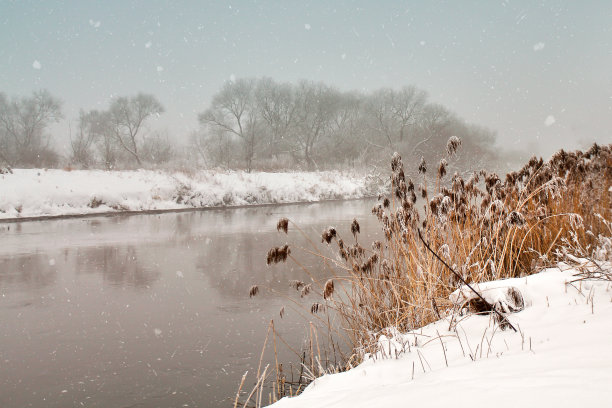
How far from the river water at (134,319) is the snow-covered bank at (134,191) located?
665cm

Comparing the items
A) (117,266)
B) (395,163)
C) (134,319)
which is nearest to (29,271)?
(117,266)

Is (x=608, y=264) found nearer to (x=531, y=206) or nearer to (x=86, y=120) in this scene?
(x=531, y=206)

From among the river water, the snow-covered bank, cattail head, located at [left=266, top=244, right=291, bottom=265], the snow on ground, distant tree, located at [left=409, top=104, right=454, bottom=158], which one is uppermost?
distant tree, located at [left=409, top=104, right=454, bottom=158]

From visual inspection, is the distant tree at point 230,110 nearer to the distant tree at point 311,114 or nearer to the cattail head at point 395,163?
the distant tree at point 311,114

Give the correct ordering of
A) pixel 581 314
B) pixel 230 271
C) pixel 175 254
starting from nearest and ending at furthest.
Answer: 1. pixel 581 314
2. pixel 230 271
3. pixel 175 254

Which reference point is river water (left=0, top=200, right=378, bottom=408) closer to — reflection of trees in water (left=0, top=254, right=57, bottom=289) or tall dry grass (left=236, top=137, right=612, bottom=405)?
reflection of trees in water (left=0, top=254, right=57, bottom=289)

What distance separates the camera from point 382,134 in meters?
49.0

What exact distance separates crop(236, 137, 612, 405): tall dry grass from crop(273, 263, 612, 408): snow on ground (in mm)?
394

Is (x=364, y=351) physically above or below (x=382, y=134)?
below

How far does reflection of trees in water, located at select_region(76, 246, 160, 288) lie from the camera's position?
262 inches

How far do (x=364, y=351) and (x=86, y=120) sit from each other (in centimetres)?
5285

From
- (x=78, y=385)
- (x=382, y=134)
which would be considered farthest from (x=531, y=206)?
(x=382, y=134)

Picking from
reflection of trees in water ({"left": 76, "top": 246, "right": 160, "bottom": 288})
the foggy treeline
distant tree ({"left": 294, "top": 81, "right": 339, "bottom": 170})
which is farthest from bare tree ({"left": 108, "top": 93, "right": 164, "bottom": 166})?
reflection of trees in water ({"left": 76, "top": 246, "right": 160, "bottom": 288})

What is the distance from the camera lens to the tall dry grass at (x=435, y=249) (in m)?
3.71
